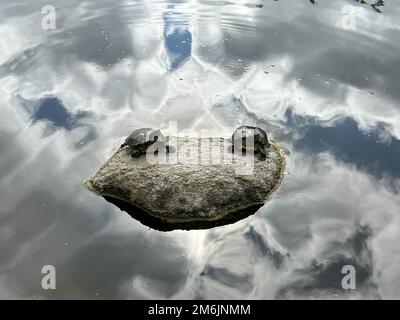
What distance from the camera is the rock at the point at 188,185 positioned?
6457 mm

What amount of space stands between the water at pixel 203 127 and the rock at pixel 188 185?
0.63 feet

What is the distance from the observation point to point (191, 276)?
582 cm

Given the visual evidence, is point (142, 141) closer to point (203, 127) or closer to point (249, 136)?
point (203, 127)

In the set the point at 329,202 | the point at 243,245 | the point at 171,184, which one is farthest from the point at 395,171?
the point at 171,184

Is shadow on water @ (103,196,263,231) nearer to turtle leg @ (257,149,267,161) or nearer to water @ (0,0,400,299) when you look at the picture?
water @ (0,0,400,299)

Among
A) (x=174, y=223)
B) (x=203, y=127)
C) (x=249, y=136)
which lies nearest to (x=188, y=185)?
(x=174, y=223)

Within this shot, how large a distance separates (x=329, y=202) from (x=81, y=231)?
3624 millimetres

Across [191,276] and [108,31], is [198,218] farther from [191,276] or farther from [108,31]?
[108,31]

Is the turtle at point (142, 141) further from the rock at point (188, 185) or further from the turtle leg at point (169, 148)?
the rock at point (188, 185)

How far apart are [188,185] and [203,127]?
Answer: 71.6 inches

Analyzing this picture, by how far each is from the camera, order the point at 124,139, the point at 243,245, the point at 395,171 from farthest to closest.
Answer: the point at 124,139 → the point at 395,171 → the point at 243,245

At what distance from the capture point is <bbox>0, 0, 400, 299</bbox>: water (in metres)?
5.89

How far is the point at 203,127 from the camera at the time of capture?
26.6ft

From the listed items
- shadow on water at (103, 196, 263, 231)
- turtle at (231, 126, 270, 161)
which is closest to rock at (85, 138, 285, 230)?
shadow on water at (103, 196, 263, 231)
